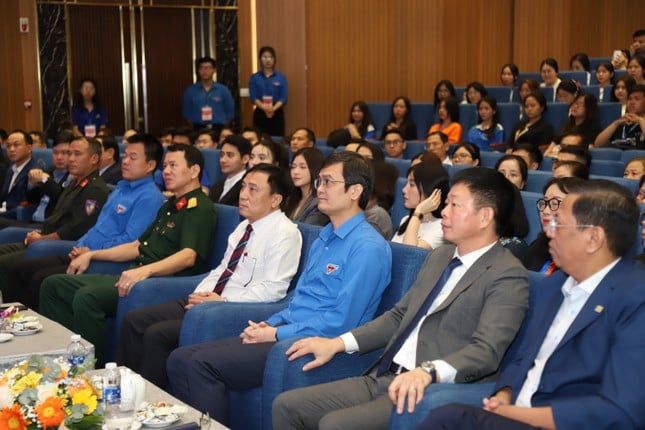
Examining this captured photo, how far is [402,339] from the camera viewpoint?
2.91m

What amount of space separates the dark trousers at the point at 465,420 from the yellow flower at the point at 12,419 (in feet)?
3.28

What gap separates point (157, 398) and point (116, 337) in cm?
165

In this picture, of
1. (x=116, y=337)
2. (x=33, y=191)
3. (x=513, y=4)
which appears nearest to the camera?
(x=116, y=337)

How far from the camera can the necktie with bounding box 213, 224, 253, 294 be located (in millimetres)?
4051

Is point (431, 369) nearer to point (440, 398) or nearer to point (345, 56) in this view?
point (440, 398)

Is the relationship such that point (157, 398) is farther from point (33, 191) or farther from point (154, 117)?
point (154, 117)

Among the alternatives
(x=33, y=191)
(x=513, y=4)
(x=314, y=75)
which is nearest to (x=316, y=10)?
(x=314, y=75)

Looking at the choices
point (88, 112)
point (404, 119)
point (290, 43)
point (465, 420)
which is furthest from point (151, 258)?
point (290, 43)

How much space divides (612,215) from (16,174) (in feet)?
19.0

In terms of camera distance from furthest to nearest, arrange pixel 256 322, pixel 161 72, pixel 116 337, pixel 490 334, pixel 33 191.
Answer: pixel 161 72, pixel 33 191, pixel 116 337, pixel 256 322, pixel 490 334

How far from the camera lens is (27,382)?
97.7 inches

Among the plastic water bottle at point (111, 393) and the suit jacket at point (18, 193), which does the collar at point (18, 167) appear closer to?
the suit jacket at point (18, 193)

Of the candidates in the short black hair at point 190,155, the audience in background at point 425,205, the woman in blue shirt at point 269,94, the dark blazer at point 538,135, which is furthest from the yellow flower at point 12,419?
the woman in blue shirt at point 269,94

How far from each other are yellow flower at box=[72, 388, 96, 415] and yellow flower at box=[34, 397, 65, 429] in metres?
0.05
